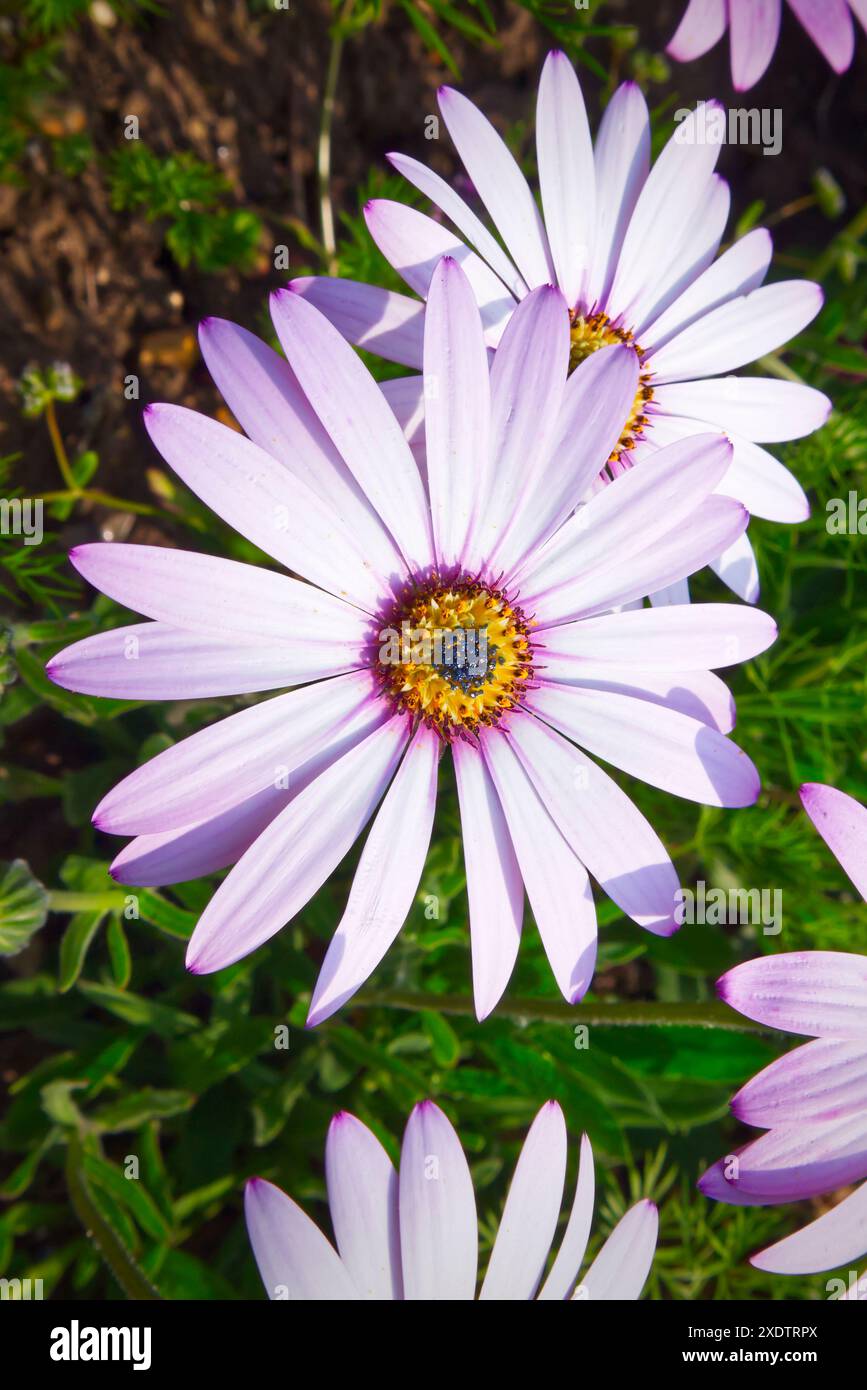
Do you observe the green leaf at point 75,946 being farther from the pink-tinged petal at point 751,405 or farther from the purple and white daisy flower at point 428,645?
the pink-tinged petal at point 751,405

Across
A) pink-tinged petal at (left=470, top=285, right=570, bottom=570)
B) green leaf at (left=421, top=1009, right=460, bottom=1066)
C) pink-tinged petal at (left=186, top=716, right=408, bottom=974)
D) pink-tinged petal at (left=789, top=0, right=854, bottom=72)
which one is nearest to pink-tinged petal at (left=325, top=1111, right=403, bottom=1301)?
pink-tinged petal at (left=186, top=716, right=408, bottom=974)

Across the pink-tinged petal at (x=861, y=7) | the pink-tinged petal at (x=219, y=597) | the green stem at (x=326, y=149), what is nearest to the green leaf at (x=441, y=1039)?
the pink-tinged petal at (x=219, y=597)

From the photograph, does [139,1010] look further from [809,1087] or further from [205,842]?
[809,1087]

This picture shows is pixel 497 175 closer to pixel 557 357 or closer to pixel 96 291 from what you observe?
pixel 557 357

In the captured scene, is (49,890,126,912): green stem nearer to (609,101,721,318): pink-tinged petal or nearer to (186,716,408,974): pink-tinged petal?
(186,716,408,974): pink-tinged petal

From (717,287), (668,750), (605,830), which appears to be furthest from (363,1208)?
(717,287)

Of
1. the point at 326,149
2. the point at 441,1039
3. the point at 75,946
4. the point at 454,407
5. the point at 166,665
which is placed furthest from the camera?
the point at 326,149
